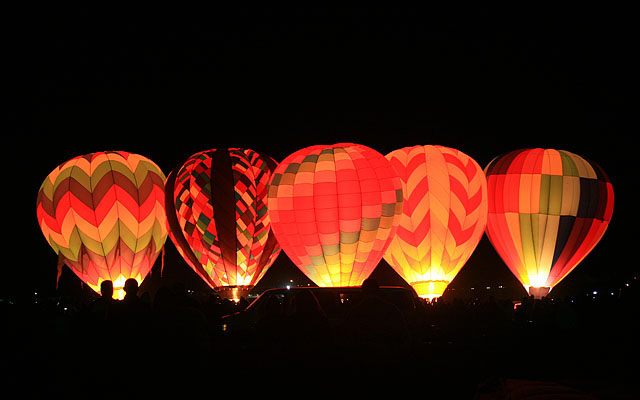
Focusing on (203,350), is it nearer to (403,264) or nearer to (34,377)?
(34,377)

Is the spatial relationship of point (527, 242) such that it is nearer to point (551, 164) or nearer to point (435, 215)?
point (551, 164)

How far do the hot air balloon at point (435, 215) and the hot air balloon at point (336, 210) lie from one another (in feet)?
4.58

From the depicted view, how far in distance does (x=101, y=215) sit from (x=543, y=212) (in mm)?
12145

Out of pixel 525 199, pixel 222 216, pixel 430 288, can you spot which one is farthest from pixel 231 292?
pixel 525 199

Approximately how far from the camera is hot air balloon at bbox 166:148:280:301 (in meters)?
19.3

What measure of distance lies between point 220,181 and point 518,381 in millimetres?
12528

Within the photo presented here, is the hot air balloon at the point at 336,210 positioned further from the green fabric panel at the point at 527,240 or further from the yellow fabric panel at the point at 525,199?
the green fabric panel at the point at 527,240

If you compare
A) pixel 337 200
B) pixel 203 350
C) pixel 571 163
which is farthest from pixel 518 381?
pixel 571 163

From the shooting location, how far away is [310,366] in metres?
5.68

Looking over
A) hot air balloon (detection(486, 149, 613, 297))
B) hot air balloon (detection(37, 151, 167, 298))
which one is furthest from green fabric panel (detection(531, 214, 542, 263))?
hot air balloon (detection(37, 151, 167, 298))

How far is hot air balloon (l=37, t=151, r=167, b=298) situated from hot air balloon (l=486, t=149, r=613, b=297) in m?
9.92

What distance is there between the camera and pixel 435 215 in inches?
760

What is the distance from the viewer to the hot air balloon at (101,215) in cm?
2009

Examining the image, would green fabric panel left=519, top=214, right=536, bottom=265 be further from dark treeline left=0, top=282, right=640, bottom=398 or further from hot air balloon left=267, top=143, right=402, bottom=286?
dark treeline left=0, top=282, right=640, bottom=398
